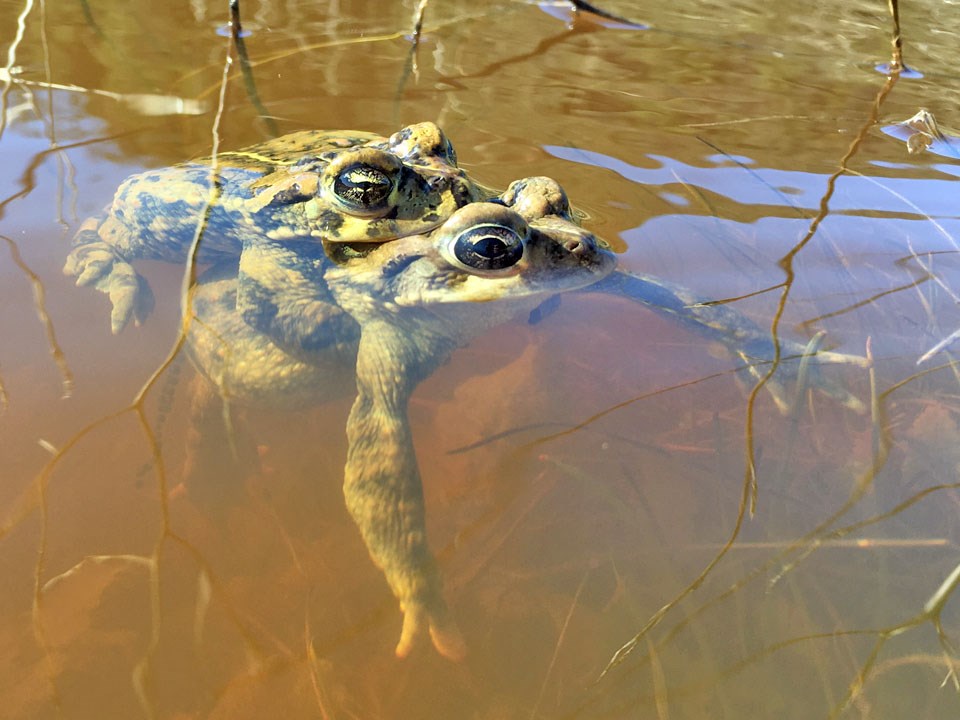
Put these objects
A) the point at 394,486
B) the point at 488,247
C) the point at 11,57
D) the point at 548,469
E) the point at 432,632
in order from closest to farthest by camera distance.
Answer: the point at 432,632
the point at 394,486
the point at 548,469
the point at 488,247
the point at 11,57

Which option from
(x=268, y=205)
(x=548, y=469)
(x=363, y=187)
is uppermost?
(x=363, y=187)

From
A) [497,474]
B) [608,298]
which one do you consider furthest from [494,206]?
[497,474]

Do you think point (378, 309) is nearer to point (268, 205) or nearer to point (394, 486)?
point (268, 205)

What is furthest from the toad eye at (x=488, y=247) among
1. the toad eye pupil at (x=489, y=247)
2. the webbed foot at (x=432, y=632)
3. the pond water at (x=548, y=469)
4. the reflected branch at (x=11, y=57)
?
the reflected branch at (x=11, y=57)

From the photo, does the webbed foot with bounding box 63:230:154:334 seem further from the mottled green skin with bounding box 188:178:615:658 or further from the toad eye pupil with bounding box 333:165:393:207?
the toad eye pupil with bounding box 333:165:393:207

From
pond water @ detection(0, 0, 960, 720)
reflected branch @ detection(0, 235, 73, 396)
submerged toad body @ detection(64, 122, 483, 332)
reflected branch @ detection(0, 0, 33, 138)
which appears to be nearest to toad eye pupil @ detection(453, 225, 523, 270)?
submerged toad body @ detection(64, 122, 483, 332)

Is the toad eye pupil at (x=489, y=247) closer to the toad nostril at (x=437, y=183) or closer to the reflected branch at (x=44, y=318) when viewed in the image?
the toad nostril at (x=437, y=183)

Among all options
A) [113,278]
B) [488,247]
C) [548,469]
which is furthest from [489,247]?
[113,278]
